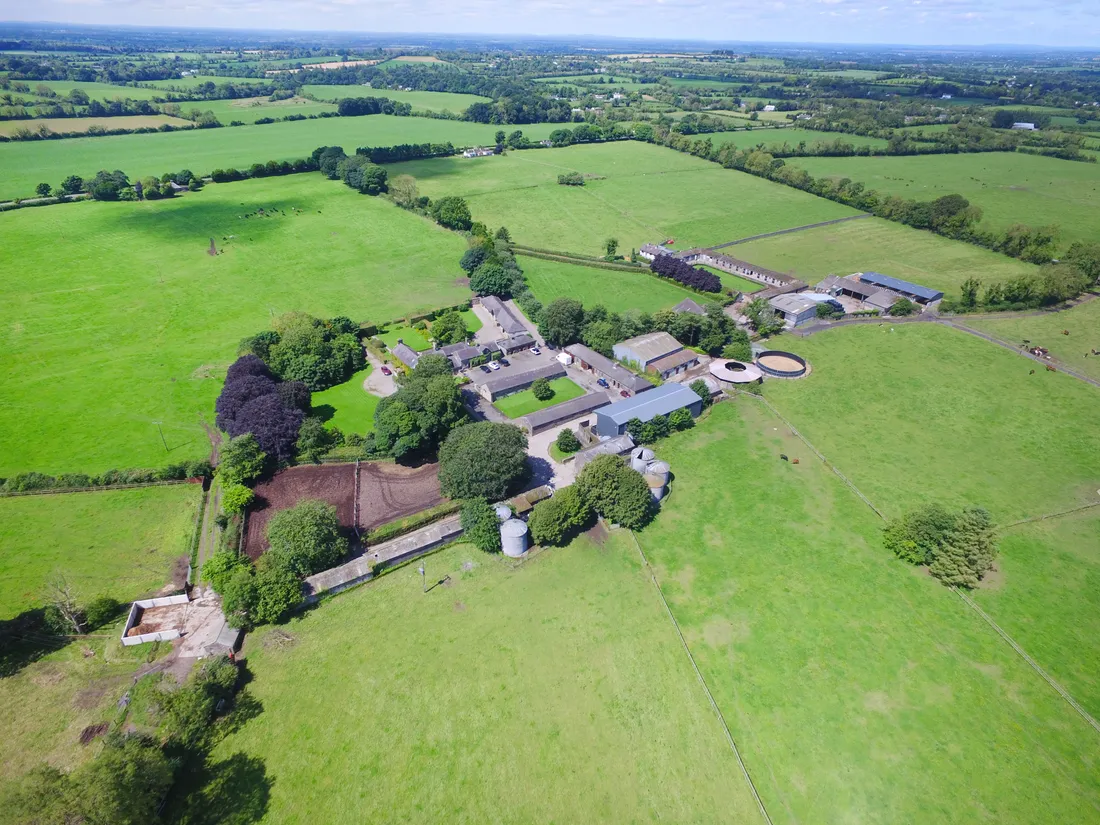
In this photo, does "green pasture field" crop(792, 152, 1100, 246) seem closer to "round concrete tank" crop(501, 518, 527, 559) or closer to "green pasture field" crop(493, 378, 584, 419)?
"green pasture field" crop(493, 378, 584, 419)

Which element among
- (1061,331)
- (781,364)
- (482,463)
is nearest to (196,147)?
(482,463)

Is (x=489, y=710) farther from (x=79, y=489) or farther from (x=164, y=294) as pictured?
(x=164, y=294)

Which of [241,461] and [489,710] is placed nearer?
[489,710]

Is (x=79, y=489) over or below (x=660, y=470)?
below

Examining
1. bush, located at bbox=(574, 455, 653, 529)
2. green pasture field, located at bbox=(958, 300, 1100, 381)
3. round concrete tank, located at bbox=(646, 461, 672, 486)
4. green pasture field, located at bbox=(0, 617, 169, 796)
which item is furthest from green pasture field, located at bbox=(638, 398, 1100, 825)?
green pasture field, located at bbox=(958, 300, 1100, 381)

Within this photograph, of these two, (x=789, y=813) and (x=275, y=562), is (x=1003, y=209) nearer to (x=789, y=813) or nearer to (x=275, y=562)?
(x=789, y=813)

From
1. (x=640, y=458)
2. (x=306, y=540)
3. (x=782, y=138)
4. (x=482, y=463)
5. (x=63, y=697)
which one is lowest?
(x=63, y=697)

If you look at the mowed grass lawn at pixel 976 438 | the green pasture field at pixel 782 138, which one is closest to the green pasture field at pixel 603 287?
the mowed grass lawn at pixel 976 438
